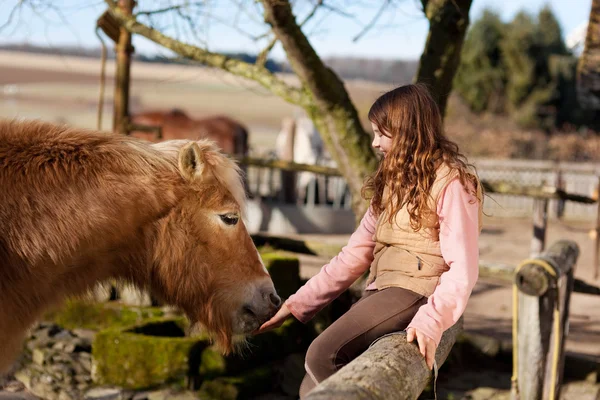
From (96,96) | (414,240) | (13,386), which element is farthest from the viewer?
(96,96)

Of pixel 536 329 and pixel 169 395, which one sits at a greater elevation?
pixel 536 329

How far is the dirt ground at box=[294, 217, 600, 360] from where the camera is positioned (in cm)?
725

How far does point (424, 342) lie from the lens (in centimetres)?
232

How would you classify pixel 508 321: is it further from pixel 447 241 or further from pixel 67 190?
pixel 67 190

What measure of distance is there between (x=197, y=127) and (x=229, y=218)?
38.2 feet

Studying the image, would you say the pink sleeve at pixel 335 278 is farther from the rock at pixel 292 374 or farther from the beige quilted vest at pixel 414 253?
the rock at pixel 292 374

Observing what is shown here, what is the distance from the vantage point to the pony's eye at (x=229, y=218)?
114 inches

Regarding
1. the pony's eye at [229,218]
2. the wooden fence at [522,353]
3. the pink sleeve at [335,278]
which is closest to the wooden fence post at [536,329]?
the wooden fence at [522,353]

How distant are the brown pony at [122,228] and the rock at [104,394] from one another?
1.76 m

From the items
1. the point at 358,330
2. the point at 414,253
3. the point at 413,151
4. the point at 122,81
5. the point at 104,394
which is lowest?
the point at 104,394

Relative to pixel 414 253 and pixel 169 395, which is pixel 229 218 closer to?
pixel 414 253

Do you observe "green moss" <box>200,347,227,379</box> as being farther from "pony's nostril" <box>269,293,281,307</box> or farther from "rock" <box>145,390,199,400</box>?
"pony's nostril" <box>269,293,281,307</box>

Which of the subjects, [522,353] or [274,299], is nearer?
[274,299]

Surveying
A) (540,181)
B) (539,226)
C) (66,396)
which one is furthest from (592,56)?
(540,181)
